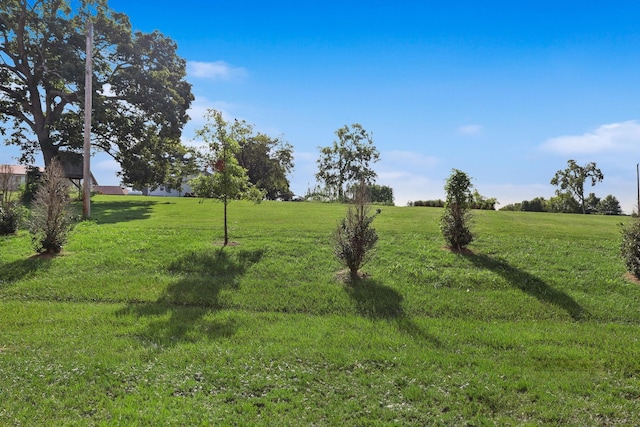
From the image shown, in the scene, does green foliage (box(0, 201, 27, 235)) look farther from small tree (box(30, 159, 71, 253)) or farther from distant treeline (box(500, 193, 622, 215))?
distant treeline (box(500, 193, 622, 215))

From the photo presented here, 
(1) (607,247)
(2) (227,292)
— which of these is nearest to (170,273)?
(2) (227,292)

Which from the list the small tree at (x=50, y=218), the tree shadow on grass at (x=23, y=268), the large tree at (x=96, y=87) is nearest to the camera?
the tree shadow on grass at (x=23, y=268)

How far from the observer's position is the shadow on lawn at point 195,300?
285 inches

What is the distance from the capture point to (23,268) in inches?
444

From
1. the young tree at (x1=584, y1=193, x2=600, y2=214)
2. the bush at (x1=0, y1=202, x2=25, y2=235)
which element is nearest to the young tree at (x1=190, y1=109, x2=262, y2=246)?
the bush at (x1=0, y1=202, x2=25, y2=235)

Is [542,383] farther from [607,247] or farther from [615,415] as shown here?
[607,247]

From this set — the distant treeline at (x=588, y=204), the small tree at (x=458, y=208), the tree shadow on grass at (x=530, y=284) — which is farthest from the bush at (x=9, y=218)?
the distant treeline at (x=588, y=204)

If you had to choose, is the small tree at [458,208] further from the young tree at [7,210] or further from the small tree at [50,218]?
A: the young tree at [7,210]

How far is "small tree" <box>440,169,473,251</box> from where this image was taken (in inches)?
511

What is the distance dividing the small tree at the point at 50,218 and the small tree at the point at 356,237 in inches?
335

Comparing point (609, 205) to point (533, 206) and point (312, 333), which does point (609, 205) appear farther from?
point (312, 333)

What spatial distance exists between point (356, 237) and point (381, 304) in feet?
7.67

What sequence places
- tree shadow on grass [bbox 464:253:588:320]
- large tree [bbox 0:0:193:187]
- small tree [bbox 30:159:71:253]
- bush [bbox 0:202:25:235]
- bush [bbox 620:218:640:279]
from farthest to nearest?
large tree [bbox 0:0:193:187] → bush [bbox 0:202:25:235] → small tree [bbox 30:159:71:253] → bush [bbox 620:218:640:279] → tree shadow on grass [bbox 464:253:588:320]

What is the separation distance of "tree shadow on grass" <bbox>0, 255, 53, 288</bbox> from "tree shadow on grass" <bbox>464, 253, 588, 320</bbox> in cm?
1212
